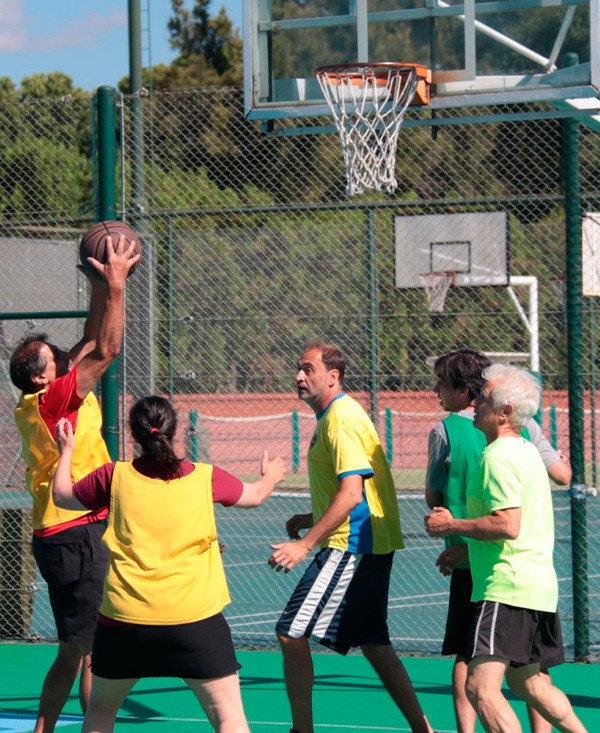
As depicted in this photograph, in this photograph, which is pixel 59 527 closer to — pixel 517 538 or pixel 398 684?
pixel 398 684

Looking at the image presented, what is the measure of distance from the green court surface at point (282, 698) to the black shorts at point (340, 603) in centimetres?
99

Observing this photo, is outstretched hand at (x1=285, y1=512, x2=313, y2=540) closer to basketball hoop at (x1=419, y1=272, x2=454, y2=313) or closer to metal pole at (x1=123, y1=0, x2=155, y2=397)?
metal pole at (x1=123, y1=0, x2=155, y2=397)

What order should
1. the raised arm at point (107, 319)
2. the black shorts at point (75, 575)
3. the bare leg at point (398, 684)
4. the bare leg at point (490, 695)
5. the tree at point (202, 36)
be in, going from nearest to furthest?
the bare leg at point (490, 695) < the raised arm at point (107, 319) < the bare leg at point (398, 684) < the black shorts at point (75, 575) < the tree at point (202, 36)

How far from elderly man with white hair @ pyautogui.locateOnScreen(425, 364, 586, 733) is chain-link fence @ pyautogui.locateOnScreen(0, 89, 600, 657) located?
4.01 m

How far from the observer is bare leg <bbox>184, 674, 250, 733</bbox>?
489cm

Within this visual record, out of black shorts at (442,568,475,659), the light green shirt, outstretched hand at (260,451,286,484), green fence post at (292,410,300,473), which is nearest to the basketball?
outstretched hand at (260,451,286,484)

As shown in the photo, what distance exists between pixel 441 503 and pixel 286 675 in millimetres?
1052

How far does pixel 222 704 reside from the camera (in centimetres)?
490

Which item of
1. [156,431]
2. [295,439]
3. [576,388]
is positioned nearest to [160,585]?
[156,431]

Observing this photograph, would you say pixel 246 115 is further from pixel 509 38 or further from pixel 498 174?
pixel 498 174

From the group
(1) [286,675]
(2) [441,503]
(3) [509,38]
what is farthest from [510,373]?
(3) [509,38]

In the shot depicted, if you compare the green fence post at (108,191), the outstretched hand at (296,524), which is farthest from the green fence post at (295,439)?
the outstretched hand at (296,524)

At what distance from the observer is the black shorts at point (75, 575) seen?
6172 mm

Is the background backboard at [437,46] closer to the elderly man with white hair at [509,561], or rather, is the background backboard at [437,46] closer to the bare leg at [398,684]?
the elderly man with white hair at [509,561]
